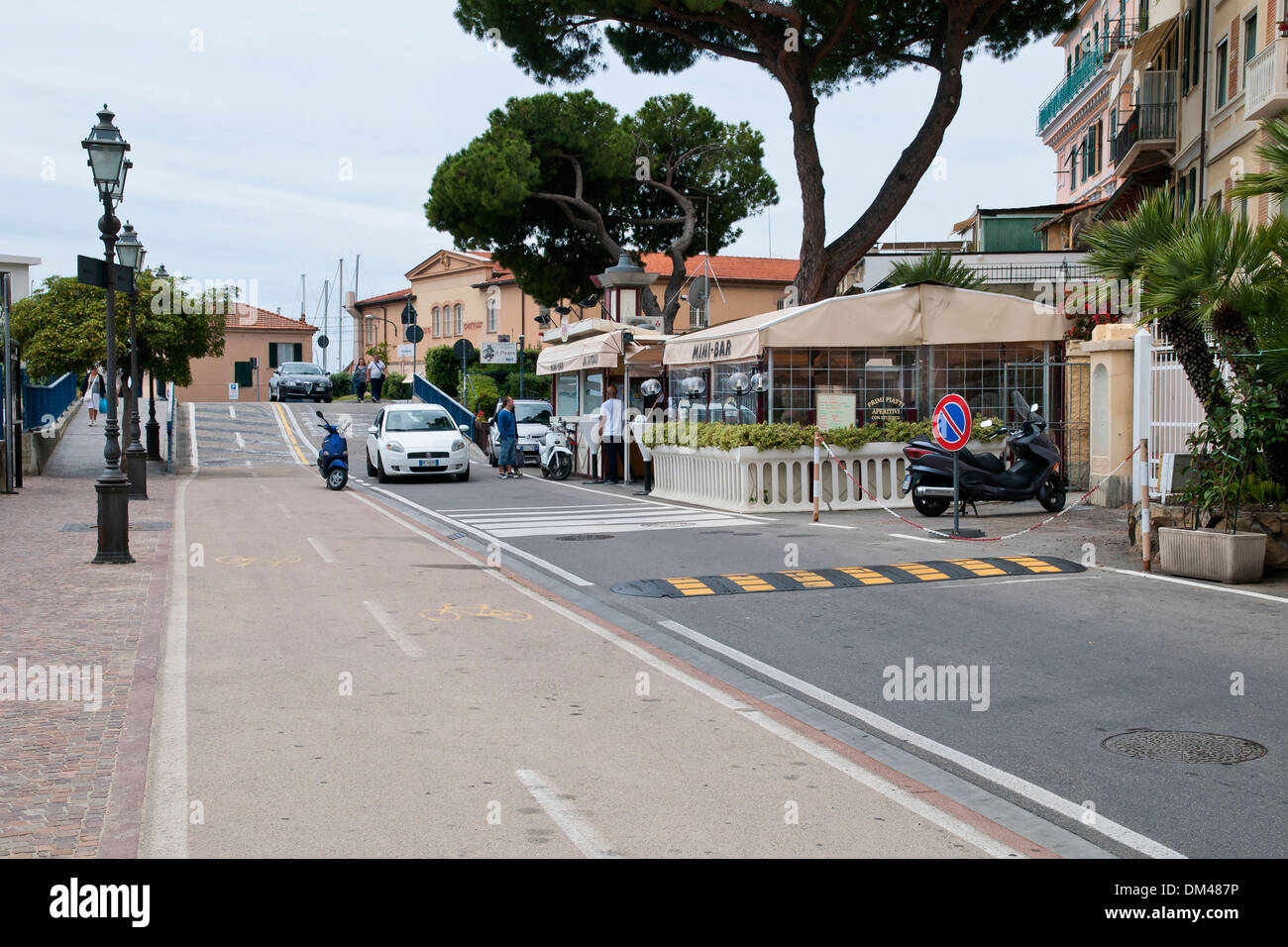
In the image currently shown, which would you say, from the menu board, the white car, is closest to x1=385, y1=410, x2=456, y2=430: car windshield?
the white car

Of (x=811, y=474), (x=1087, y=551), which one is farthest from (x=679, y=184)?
(x=1087, y=551)

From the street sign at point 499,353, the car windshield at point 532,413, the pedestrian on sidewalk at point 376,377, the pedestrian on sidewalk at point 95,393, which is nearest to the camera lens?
the car windshield at point 532,413

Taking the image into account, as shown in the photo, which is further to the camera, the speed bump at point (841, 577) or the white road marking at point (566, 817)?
the speed bump at point (841, 577)

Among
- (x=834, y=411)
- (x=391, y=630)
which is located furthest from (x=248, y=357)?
(x=391, y=630)

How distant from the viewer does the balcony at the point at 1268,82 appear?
21297 mm

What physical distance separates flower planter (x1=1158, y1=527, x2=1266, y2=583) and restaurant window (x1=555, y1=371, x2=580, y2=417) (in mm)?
19035

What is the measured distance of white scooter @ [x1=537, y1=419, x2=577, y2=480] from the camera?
27141 millimetres

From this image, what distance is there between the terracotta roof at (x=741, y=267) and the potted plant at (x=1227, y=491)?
52.0 metres

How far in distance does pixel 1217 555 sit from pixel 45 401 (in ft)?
101

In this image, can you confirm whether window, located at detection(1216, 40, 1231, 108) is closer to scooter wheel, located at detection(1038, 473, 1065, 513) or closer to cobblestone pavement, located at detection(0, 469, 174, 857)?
scooter wheel, located at detection(1038, 473, 1065, 513)

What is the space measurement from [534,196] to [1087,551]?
26.8 meters

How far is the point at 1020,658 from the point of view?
8.35 metres

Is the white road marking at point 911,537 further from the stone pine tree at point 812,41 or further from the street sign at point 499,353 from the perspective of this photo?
the street sign at point 499,353

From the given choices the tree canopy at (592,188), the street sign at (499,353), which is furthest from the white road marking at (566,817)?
the street sign at (499,353)
